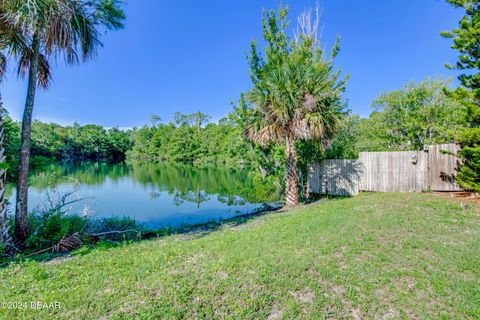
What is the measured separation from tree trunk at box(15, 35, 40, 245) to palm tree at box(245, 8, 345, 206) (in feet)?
21.3

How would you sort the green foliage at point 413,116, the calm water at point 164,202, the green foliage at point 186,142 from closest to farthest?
the calm water at point 164,202 → the green foliage at point 413,116 → the green foliage at point 186,142

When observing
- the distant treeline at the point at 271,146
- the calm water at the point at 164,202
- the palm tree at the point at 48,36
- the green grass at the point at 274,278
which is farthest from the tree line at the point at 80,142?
the green grass at the point at 274,278

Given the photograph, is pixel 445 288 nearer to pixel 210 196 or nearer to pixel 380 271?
pixel 380 271

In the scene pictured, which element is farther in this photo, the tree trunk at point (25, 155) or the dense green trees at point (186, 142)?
the dense green trees at point (186, 142)

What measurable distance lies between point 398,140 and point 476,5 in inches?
421

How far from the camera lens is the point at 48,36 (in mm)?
5633

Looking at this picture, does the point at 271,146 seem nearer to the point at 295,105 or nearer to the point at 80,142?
the point at 295,105

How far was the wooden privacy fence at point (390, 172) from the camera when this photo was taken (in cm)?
902

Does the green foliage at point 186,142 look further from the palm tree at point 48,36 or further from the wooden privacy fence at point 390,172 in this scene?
the palm tree at point 48,36

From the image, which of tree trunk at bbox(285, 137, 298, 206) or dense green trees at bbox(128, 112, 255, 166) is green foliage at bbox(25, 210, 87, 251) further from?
dense green trees at bbox(128, 112, 255, 166)

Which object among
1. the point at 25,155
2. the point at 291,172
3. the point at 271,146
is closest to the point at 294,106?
the point at 291,172

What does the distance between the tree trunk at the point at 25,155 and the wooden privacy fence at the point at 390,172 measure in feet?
34.7

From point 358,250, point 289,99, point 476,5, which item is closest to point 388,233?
point 358,250

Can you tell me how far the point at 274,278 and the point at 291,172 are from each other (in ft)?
21.0
